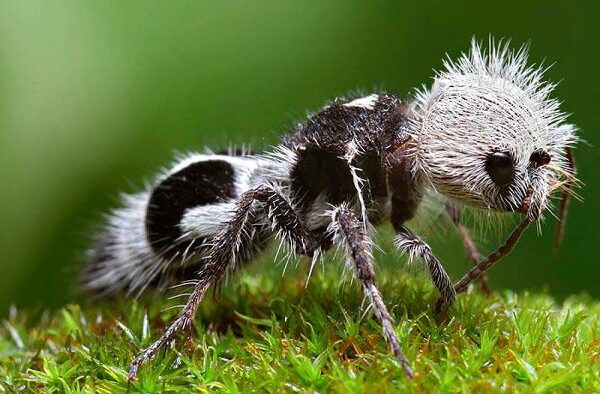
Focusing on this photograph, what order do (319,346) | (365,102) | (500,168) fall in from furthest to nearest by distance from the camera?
(365,102)
(500,168)
(319,346)

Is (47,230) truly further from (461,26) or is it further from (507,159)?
(507,159)

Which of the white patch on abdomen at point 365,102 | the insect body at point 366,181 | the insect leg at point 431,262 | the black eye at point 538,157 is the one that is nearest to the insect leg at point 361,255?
the insect body at point 366,181

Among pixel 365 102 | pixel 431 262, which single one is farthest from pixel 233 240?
pixel 365 102

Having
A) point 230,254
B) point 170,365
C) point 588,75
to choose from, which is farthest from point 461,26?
point 170,365

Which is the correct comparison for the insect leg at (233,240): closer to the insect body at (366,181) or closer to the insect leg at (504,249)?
the insect body at (366,181)

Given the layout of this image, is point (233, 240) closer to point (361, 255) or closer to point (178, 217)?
point (361, 255)

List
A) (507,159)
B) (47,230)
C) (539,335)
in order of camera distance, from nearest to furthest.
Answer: (539,335) < (507,159) < (47,230)

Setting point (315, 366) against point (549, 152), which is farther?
point (549, 152)

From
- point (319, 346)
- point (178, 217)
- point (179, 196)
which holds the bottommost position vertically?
point (319, 346)
